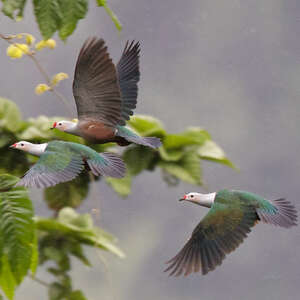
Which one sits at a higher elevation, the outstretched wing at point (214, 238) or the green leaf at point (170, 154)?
the green leaf at point (170, 154)

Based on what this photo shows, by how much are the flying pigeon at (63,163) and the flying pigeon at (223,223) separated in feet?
0.23

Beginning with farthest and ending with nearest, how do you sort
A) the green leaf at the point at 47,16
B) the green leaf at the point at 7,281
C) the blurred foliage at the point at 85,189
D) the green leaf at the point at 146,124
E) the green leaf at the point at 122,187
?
the green leaf at the point at 146,124, the green leaf at the point at 122,187, the blurred foliage at the point at 85,189, the green leaf at the point at 7,281, the green leaf at the point at 47,16

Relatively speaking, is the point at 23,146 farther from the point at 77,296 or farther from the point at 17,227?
the point at 77,296

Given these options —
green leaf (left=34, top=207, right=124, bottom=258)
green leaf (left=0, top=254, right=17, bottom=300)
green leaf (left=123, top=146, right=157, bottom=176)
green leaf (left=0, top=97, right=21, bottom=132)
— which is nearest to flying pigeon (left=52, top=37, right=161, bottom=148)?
green leaf (left=0, top=254, right=17, bottom=300)

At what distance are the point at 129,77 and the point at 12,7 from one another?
0.26 metres

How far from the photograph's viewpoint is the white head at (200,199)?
1.57 feet

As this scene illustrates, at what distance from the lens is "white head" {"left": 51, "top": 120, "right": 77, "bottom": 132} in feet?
1.62

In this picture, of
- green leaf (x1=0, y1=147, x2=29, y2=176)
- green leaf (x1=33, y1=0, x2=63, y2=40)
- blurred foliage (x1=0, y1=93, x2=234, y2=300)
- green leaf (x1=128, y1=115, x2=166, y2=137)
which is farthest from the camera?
green leaf (x1=128, y1=115, x2=166, y2=137)

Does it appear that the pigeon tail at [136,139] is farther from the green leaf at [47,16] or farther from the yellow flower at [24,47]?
the yellow flower at [24,47]

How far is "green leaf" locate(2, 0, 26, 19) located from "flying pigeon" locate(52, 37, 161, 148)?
0.80ft

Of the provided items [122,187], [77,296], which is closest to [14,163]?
[77,296]

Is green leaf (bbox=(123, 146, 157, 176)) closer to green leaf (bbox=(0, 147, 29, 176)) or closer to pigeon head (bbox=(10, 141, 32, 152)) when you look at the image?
green leaf (bbox=(0, 147, 29, 176))

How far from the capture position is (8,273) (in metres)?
0.93

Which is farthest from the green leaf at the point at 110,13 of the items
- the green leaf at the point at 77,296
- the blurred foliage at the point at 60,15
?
the green leaf at the point at 77,296
